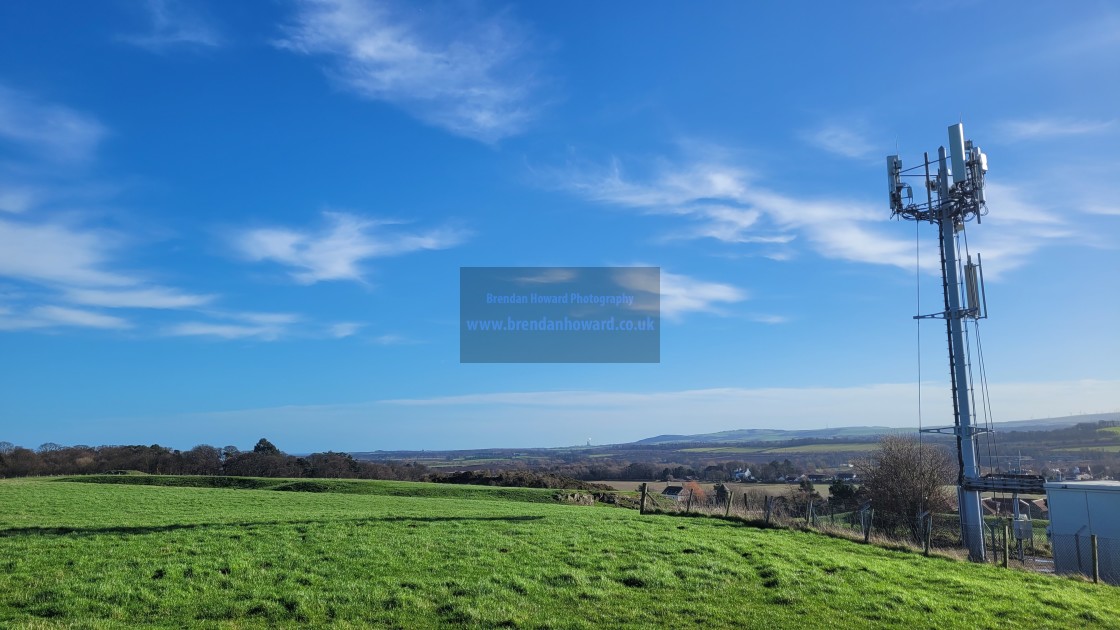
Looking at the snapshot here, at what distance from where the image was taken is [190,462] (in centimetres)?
9138

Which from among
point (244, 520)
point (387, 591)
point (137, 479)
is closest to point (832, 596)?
point (387, 591)

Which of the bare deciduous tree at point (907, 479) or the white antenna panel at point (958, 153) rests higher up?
the white antenna panel at point (958, 153)

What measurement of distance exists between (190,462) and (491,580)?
90.2 m

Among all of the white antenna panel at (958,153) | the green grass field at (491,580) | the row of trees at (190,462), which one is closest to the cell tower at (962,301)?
the white antenna panel at (958,153)

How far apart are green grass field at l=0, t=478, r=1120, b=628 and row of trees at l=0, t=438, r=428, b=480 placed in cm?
6439

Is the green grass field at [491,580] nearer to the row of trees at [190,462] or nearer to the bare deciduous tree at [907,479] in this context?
the bare deciduous tree at [907,479]

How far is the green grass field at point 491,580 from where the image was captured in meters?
12.9

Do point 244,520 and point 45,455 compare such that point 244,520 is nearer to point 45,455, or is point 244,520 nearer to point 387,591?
point 387,591

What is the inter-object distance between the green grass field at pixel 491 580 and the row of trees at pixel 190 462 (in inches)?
2535

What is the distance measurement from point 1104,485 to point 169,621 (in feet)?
111

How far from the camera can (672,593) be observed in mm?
14961

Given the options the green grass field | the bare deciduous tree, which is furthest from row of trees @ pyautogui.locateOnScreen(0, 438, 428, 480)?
the green grass field

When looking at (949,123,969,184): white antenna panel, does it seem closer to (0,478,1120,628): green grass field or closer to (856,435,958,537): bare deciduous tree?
(0,478,1120,628): green grass field

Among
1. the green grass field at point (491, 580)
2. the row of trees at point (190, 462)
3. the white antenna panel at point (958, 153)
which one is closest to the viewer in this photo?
the green grass field at point (491, 580)
